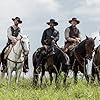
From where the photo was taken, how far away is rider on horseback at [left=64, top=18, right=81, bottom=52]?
50.8 ft

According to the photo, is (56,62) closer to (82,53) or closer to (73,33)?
(82,53)

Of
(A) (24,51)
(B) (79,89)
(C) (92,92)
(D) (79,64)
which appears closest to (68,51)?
(D) (79,64)

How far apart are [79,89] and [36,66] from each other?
17.8 ft

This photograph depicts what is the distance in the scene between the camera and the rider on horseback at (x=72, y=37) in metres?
15.5

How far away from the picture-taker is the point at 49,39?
1509 cm

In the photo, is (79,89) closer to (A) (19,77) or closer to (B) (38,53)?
(A) (19,77)

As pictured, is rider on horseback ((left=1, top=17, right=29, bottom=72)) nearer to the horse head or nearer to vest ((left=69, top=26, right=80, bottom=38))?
vest ((left=69, top=26, right=80, bottom=38))

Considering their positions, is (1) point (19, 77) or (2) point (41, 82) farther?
(2) point (41, 82)

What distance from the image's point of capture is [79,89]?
10672 mm

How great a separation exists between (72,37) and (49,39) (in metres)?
1.07

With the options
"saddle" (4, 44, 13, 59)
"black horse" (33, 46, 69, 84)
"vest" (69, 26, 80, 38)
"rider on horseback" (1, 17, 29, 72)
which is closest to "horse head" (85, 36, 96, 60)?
"black horse" (33, 46, 69, 84)

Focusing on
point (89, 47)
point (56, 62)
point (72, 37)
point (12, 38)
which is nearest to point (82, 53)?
point (89, 47)

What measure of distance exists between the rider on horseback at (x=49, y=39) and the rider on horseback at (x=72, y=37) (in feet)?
1.73

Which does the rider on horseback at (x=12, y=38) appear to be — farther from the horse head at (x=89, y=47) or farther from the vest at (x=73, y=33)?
the horse head at (x=89, y=47)
